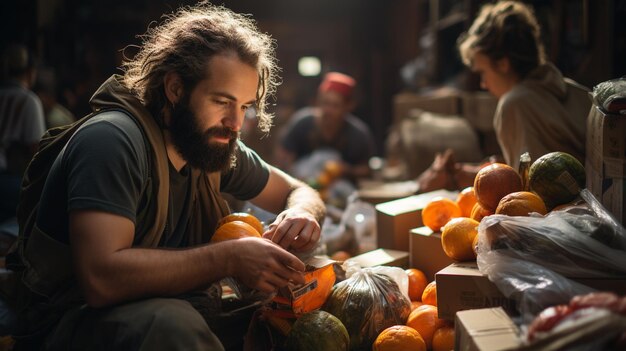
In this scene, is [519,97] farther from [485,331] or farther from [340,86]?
[340,86]

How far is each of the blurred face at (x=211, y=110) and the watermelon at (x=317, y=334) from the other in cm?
69

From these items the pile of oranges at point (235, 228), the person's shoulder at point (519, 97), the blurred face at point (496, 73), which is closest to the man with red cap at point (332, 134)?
the blurred face at point (496, 73)

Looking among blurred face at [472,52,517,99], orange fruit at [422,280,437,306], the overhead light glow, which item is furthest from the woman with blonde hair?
the overhead light glow

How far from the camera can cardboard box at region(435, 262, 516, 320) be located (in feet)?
6.50

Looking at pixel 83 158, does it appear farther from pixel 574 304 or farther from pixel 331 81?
pixel 331 81

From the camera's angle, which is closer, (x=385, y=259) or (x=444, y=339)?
(x=444, y=339)

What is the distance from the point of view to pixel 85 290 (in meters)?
1.80

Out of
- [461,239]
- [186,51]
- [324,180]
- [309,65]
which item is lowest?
[324,180]

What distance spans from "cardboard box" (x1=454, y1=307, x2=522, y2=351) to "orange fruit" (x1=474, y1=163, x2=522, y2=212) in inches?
20.7

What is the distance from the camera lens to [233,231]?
2197 millimetres

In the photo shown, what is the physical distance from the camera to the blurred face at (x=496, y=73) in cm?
343

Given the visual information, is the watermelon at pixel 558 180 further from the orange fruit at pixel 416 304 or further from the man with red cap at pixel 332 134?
the man with red cap at pixel 332 134

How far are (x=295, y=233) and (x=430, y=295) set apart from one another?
0.60m

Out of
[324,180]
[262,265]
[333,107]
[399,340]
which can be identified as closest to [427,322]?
[399,340]
